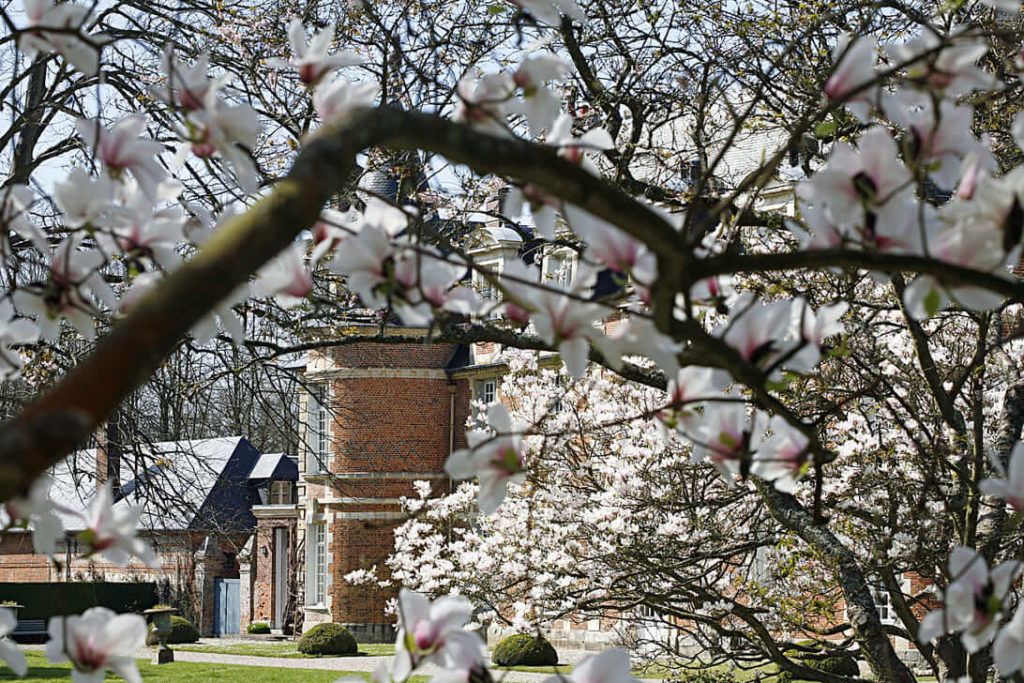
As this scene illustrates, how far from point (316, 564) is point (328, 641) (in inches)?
202

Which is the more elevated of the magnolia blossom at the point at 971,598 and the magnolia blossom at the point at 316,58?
the magnolia blossom at the point at 316,58

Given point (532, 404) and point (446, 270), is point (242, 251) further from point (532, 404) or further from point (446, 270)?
point (532, 404)

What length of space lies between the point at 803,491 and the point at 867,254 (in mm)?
5717

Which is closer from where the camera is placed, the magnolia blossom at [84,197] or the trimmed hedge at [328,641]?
the magnolia blossom at [84,197]

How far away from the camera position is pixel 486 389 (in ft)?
84.3

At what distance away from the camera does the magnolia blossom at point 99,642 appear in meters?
1.40

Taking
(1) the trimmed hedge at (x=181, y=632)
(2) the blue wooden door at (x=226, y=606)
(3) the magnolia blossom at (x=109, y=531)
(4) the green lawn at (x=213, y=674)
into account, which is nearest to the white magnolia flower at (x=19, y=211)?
(3) the magnolia blossom at (x=109, y=531)

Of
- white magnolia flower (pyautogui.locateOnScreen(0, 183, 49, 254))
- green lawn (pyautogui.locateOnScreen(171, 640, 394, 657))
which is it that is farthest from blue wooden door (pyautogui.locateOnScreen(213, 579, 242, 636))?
white magnolia flower (pyautogui.locateOnScreen(0, 183, 49, 254))

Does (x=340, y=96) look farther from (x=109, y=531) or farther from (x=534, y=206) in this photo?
(x=109, y=531)

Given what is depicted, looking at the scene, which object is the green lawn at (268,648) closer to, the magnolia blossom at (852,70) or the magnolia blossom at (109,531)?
the magnolia blossom at (109,531)

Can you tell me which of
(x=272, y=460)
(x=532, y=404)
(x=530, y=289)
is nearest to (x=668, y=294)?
(x=530, y=289)

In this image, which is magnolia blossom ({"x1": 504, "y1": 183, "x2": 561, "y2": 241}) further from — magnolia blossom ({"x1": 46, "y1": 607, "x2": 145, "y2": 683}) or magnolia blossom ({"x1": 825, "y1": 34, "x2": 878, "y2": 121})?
magnolia blossom ({"x1": 46, "y1": 607, "x2": 145, "y2": 683})

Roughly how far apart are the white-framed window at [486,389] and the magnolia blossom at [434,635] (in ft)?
77.2

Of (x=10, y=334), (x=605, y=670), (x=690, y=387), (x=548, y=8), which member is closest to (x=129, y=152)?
(x=10, y=334)
